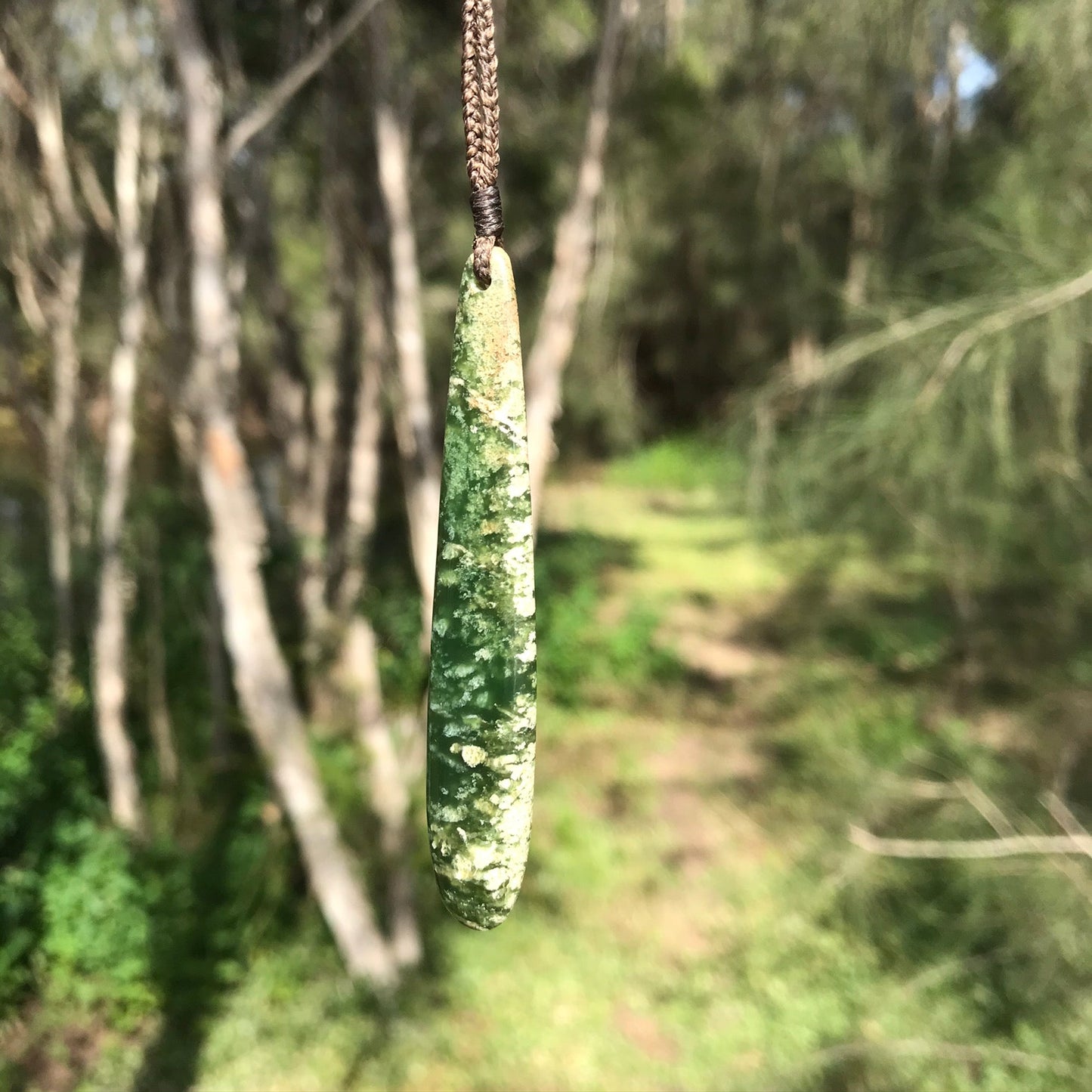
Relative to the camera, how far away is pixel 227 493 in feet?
8.02

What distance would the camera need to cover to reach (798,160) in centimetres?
876

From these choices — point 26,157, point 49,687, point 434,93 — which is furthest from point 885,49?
point 49,687

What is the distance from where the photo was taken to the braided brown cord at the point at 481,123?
2.51ft

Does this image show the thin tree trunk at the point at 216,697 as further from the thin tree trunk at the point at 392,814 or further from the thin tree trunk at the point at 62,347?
the thin tree trunk at the point at 392,814

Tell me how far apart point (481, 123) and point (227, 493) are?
1.92 metres

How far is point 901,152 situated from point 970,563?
4.21m

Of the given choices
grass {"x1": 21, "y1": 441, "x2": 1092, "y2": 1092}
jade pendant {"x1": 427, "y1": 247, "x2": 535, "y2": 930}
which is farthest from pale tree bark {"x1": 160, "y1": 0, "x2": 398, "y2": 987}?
jade pendant {"x1": 427, "y1": 247, "x2": 535, "y2": 930}

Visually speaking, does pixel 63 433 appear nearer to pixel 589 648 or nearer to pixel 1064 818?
pixel 589 648

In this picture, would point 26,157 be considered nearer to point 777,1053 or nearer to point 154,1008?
point 154,1008

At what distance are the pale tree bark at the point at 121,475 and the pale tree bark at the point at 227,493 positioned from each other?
1.79 feet

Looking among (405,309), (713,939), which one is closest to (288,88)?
(405,309)

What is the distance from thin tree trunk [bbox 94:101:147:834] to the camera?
2959 mm

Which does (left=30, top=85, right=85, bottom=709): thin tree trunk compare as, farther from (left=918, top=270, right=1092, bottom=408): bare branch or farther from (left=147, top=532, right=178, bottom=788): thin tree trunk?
(left=918, top=270, right=1092, bottom=408): bare branch

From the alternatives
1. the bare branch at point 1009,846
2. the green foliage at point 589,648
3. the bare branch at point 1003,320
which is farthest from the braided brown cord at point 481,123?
the green foliage at point 589,648
